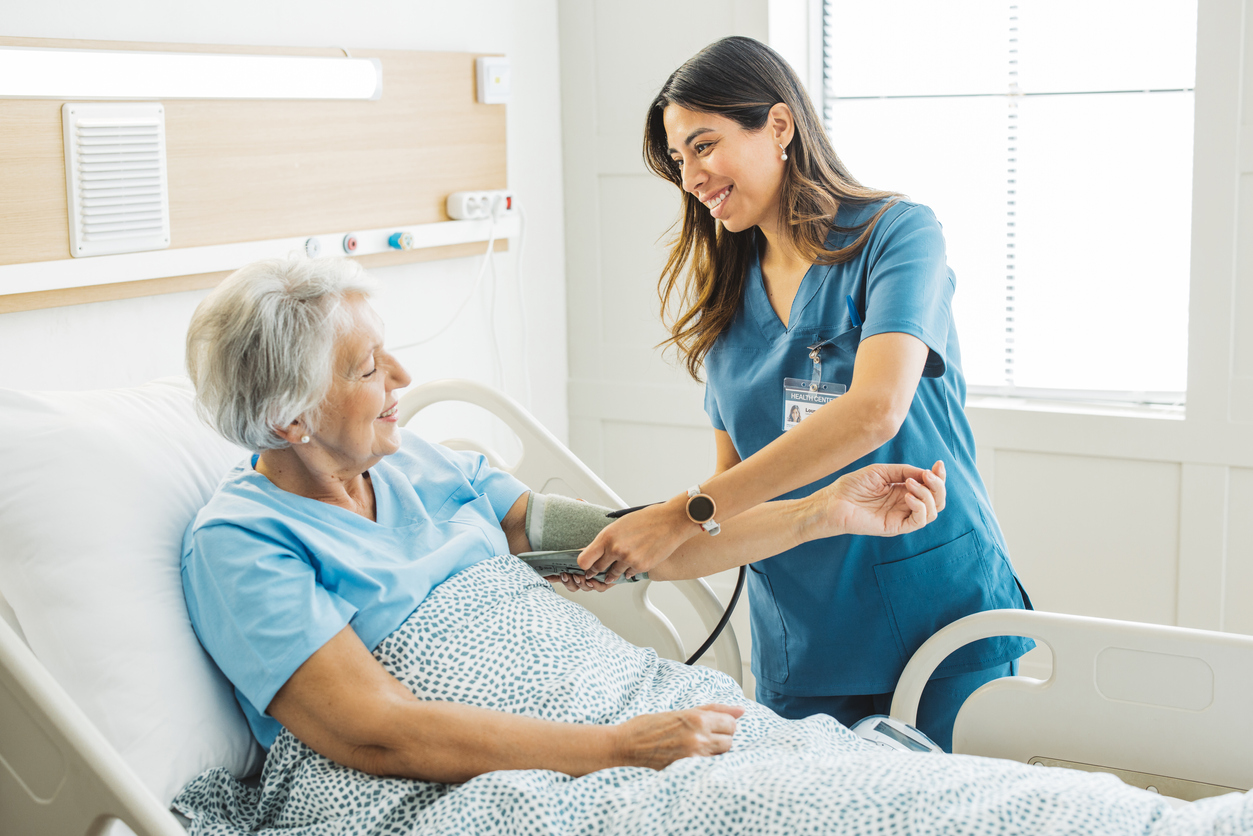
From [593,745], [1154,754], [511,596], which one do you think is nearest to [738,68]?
[511,596]

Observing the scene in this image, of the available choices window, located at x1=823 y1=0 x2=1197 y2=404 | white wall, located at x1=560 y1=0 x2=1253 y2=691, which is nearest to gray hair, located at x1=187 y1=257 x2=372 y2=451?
white wall, located at x1=560 y1=0 x2=1253 y2=691

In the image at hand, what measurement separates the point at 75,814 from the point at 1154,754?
1328 mm

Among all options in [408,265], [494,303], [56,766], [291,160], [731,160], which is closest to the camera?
[56,766]

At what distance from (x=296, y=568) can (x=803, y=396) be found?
798 mm

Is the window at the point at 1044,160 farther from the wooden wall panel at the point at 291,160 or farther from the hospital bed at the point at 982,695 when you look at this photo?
the hospital bed at the point at 982,695

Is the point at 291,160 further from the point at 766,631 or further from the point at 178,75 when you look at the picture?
the point at 766,631

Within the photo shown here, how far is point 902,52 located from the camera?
9.43 ft

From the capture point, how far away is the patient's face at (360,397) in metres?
1.47

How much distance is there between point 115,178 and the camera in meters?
1.88

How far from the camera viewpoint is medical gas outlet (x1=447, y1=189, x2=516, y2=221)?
262 centimetres

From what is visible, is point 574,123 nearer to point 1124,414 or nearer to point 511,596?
point 1124,414

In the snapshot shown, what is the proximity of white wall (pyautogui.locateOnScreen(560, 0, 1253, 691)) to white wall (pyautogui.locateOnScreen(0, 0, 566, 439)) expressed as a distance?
0.32ft

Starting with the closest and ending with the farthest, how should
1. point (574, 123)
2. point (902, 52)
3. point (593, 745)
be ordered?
point (593, 745), point (902, 52), point (574, 123)

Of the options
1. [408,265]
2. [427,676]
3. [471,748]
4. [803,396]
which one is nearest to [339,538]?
[427,676]
